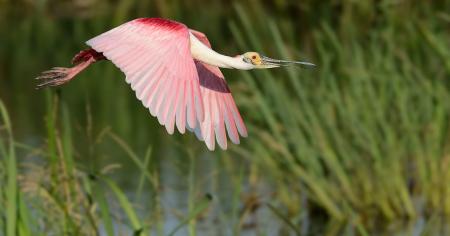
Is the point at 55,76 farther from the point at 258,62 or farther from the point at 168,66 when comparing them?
the point at 258,62

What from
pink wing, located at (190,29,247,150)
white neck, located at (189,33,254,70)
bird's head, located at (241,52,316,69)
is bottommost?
pink wing, located at (190,29,247,150)

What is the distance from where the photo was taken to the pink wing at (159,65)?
316cm

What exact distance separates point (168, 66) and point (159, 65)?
30 mm

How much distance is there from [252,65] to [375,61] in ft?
12.8

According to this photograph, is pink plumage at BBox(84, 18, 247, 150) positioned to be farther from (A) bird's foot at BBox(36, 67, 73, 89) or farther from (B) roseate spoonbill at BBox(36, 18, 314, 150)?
(A) bird's foot at BBox(36, 67, 73, 89)

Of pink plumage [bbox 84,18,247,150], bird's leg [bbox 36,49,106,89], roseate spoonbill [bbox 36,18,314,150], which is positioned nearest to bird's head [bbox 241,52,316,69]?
roseate spoonbill [bbox 36,18,314,150]

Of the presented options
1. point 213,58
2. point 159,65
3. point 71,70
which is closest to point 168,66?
point 159,65

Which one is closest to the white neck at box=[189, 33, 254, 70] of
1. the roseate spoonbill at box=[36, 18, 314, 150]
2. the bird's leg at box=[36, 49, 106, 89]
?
the roseate spoonbill at box=[36, 18, 314, 150]

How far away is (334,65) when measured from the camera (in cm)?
789

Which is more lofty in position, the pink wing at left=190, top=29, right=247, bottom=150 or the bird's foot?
the bird's foot

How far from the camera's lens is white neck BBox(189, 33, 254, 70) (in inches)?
128

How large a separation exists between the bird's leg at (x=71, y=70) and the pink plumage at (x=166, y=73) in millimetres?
113

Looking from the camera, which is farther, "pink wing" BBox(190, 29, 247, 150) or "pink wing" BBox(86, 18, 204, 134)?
"pink wing" BBox(190, 29, 247, 150)

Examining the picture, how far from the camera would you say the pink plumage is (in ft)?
10.4
